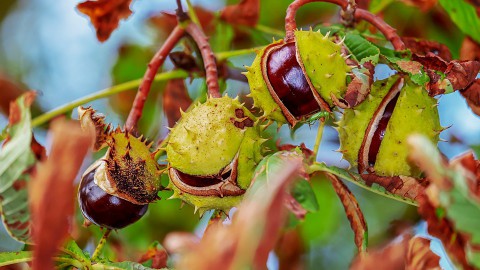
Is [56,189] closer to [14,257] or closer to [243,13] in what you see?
[14,257]

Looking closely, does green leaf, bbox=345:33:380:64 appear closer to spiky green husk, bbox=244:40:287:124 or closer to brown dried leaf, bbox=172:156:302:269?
spiky green husk, bbox=244:40:287:124

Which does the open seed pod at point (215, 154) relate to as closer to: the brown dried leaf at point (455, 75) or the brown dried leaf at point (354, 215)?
the brown dried leaf at point (354, 215)

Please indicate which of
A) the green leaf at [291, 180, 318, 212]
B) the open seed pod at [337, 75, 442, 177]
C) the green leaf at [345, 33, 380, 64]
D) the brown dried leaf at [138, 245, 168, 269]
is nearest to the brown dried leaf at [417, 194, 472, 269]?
the green leaf at [291, 180, 318, 212]

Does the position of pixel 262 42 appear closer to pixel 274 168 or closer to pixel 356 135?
pixel 356 135

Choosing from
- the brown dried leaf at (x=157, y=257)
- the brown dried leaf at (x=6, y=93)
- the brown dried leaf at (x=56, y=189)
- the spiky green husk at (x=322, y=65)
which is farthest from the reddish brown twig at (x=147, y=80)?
the brown dried leaf at (x=6, y=93)

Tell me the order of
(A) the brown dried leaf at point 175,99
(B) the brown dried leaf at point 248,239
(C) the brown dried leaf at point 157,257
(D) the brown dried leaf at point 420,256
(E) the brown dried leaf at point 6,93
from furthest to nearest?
1. (E) the brown dried leaf at point 6,93
2. (A) the brown dried leaf at point 175,99
3. (C) the brown dried leaf at point 157,257
4. (D) the brown dried leaf at point 420,256
5. (B) the brown dried leaf at point 248,239

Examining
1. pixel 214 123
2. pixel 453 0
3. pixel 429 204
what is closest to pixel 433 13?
pixel 453 0
